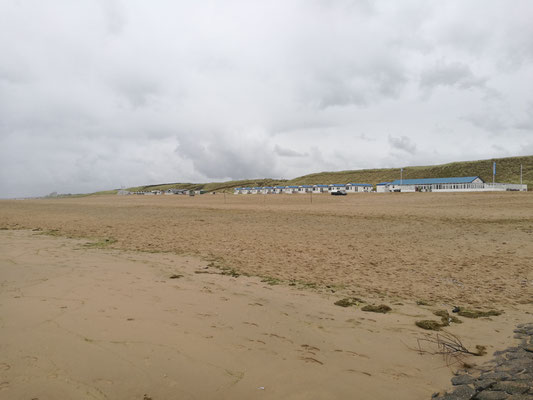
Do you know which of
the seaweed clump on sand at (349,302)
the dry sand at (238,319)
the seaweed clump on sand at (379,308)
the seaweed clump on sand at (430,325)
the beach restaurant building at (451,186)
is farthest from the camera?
the beach restaurant building at (451,186)

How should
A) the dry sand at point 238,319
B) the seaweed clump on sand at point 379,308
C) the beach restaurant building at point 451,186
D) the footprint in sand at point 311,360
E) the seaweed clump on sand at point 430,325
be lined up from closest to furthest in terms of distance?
the dry sand at point 238,319
the footprint in sand at point 311,360
the seaweed clump on sand at point 430,325
the seaweed clump on sand at point 379,308
the beach restaurant building at point 451,186

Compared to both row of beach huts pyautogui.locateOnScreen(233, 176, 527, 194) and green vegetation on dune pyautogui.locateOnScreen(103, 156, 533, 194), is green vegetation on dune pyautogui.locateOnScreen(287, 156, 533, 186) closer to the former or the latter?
green vegetation on dune pyautogui.locateOnScreen(103, 156, 533, 194)

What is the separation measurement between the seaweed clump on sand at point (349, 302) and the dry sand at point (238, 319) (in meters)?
0.33

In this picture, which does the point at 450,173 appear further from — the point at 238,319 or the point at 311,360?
the point at 311,360

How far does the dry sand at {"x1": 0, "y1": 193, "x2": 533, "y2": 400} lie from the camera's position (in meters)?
3.67

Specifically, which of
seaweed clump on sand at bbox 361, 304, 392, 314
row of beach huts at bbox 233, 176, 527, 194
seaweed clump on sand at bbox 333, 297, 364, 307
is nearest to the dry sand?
seaweed clump on sand at bbox 361, 304, 392, 314

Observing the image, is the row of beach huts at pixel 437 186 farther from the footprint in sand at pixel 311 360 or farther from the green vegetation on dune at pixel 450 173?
the footprint in sand at pixel 311 360

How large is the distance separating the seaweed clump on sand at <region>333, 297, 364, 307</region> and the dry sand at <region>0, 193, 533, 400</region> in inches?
12.9

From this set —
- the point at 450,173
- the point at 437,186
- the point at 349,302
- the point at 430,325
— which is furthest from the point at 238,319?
the point at 450,173

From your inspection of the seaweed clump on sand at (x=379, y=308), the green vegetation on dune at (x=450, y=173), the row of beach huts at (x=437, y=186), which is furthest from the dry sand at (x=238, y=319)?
the green vegetation on dune at (x=450, y=173)

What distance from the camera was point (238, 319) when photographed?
5688 mm

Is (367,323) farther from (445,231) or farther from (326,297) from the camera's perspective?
(445,231)

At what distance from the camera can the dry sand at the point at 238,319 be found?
367cm

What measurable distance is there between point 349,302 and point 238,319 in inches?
108
